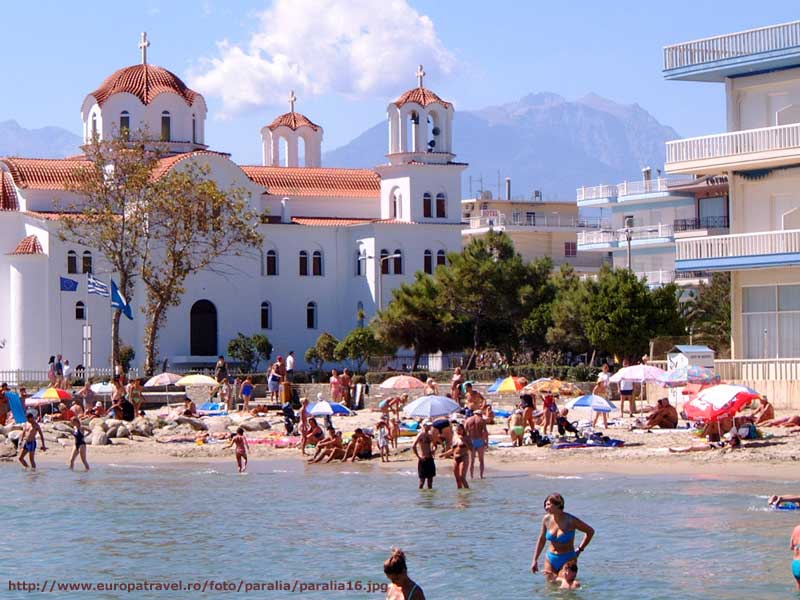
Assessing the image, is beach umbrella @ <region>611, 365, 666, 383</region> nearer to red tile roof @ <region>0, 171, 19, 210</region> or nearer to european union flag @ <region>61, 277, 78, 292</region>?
european union flag @ <region>61, 277, 78, 292</region>

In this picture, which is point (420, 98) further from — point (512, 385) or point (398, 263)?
point (512, 385)

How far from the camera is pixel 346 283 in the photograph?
6600 centimetres

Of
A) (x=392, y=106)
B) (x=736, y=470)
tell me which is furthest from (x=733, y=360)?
(x=392, y=106)

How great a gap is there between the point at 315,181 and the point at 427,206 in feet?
19.1

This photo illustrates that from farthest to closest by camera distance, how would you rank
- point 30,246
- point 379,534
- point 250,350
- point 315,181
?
point 315,181 < point 250,350 < point 30,246 < point 379,534

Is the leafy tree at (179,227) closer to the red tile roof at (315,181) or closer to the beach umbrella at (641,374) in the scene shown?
the red tile roof at (315,181)

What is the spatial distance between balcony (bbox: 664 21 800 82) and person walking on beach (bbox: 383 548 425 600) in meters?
25.4

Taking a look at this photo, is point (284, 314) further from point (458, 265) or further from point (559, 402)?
point (559, 402)

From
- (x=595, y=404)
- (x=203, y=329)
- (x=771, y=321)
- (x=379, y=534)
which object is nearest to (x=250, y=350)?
(x=203, y=329)

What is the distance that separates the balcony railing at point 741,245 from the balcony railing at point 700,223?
70.2 feet

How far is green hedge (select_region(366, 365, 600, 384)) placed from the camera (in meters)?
43.2

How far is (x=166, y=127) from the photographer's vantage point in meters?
63.8

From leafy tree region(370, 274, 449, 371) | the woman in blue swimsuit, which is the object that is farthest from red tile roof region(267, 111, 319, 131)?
the woman in blue swimsuit

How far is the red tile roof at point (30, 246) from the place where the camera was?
196ft
